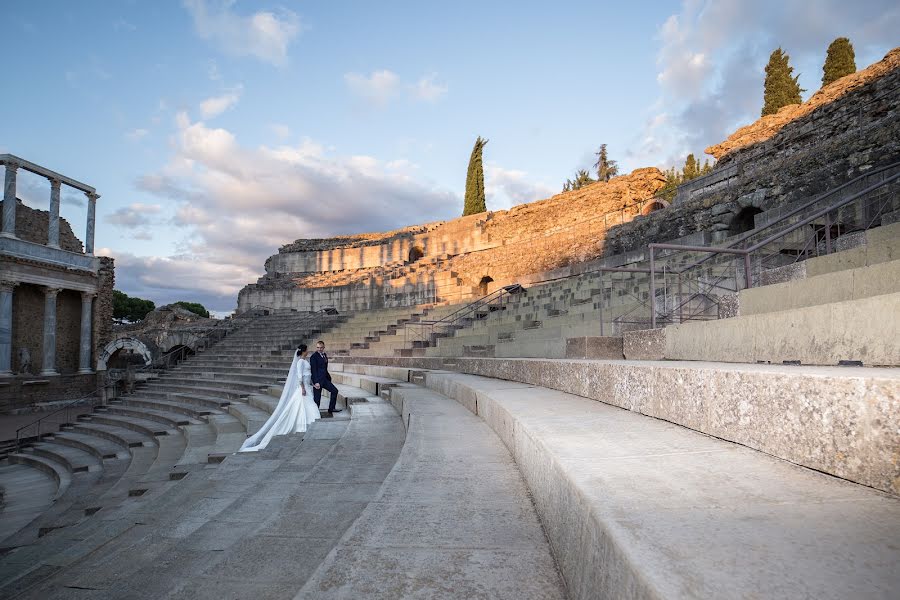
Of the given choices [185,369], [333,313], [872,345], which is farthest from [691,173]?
[872,345]

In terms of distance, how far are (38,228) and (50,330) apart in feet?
20.2

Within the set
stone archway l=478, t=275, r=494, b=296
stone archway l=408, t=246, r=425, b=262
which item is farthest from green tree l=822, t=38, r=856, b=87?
stone archway l=408, t=246, r=425, b=262

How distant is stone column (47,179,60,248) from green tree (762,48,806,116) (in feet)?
129

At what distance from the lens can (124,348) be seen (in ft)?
71.7

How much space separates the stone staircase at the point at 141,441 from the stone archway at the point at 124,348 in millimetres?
3190

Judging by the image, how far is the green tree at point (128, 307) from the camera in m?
57.7

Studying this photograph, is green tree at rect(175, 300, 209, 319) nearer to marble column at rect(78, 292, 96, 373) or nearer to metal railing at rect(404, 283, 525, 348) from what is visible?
marble column at rect(78, 292, 96, 373)

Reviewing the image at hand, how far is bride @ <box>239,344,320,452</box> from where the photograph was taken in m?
7.21

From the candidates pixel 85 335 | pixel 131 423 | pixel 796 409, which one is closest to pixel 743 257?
pixel 796 409

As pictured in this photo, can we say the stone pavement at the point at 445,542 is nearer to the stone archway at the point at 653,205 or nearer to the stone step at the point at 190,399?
the stone step at the point at 190,399

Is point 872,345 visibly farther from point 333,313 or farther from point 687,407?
point 333,313

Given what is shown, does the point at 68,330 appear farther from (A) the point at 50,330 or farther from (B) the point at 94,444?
(B) the point at 94,444

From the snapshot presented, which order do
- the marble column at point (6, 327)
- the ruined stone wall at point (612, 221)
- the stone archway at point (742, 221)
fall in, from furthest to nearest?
the marble column at point (6, 327), the stone archway at point (742, 221), the ruined stone wall at point (612, 221)

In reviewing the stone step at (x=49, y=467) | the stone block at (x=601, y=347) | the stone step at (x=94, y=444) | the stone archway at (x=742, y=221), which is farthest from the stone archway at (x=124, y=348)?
the stone archway at (x=742, y=221)
